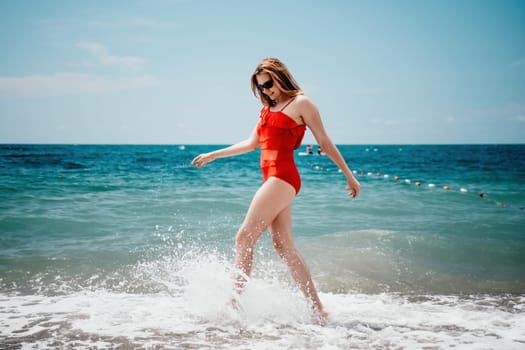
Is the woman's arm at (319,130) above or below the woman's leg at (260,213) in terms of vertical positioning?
above

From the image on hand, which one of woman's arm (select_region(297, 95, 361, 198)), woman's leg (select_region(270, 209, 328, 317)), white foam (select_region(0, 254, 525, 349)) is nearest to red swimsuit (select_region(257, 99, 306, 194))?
woman's arm (select_region(297, 95, 361, 198))

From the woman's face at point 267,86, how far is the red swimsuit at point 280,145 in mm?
151

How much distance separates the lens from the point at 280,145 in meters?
2.91

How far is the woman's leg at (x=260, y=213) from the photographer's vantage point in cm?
290

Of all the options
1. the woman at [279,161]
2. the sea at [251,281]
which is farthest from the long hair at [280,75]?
the sea at [251,281]

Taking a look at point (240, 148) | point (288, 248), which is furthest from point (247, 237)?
point (240, 148)

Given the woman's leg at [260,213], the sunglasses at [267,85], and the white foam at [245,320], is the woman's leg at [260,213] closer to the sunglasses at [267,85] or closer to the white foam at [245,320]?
the white foam at [245,320]

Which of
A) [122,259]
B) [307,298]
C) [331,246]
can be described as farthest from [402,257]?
[122,259]

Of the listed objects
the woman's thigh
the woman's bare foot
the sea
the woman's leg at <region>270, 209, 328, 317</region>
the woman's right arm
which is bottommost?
the sea

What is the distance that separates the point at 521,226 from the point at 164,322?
25.5 ft

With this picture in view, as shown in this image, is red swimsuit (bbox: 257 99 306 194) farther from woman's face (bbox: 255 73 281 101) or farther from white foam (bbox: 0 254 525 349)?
white foam (bbox: 0 254 525 349)

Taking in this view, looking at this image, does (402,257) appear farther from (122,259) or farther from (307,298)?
(122,259)

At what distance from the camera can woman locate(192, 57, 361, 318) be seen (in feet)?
9.53

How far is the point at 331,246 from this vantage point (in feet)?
20.4
